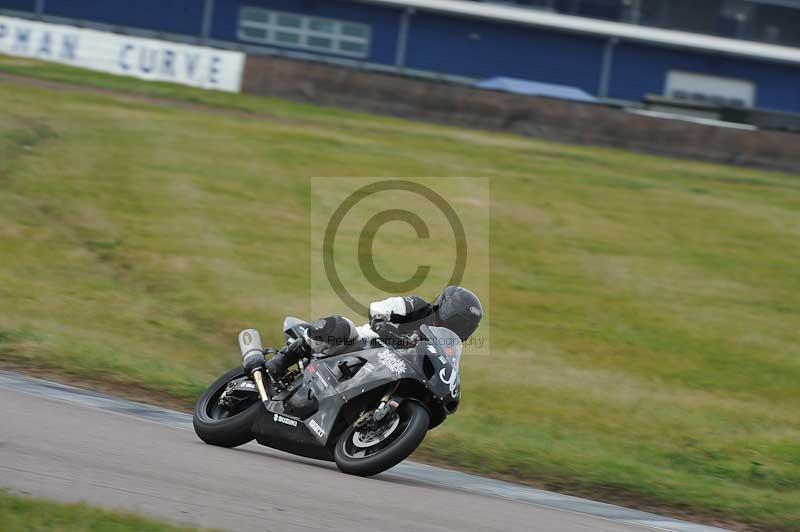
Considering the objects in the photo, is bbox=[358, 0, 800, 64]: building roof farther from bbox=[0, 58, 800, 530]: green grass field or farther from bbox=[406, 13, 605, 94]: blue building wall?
bbox=[0, 58, 800, 530]: green grass field

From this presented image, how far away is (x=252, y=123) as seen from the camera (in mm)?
26516

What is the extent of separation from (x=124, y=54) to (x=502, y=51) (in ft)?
68.9

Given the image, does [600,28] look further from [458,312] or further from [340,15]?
[458,312]

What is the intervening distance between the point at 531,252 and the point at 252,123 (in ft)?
33.1

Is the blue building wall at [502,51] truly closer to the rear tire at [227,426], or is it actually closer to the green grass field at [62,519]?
the rear tire at [227,426]

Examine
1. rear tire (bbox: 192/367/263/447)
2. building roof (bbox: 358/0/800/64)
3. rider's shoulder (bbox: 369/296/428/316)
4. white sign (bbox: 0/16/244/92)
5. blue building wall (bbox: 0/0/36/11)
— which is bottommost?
rear tire (bbox: 192/367/263/447)

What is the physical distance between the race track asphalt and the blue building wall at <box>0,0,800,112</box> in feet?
134

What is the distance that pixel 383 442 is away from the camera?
7633mm

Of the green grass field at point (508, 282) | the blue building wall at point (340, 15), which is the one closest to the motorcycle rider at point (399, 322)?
the green grass field at point (508, 282)

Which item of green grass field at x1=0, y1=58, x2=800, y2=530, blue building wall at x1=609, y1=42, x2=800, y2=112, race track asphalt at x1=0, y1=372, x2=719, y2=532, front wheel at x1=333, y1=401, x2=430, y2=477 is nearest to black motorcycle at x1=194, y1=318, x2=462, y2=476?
front wheel at x1=333, y1=401, x2=430, y2=477

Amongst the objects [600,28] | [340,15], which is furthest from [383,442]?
[600,28]

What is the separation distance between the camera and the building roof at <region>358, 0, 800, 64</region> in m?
48.1

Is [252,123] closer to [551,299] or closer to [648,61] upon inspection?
[551,299]

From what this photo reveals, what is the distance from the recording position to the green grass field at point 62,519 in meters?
5.21
